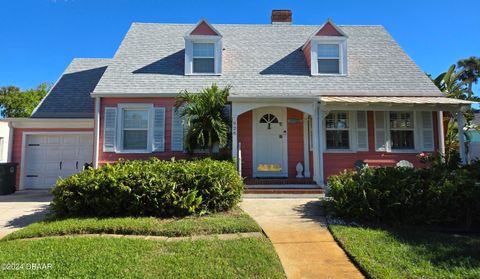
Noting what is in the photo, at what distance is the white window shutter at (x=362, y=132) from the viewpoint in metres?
9.89

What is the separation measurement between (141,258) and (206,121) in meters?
5.56

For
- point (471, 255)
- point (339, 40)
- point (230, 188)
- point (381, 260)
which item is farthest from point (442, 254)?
point (339, 40)

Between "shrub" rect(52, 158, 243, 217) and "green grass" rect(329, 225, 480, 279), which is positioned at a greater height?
"shrub" rect(52, 158, 243, 217)

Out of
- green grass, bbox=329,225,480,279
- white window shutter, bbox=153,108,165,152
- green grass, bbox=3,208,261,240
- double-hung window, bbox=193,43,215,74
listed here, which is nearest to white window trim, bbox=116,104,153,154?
white window shutter, bbox=153,108,165,152

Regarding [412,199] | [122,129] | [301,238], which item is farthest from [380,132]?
[122,129]

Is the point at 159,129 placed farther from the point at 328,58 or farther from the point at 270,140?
the point at 328,58

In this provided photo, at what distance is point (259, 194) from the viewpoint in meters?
8.22

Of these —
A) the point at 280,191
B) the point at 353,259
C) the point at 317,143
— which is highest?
the point at 317,143

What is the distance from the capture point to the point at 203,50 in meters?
10.9

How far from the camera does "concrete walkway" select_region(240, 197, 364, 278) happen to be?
3.59 meters

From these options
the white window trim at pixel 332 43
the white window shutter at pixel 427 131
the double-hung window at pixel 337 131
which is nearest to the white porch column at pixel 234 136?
the double-hung window at pixel 337 131

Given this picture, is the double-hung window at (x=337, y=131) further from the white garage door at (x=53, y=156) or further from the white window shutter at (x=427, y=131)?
the white garage door at (x=53, y=156)

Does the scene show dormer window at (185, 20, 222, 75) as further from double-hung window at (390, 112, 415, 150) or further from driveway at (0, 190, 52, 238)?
double-hung window at (390, 112, 415, 150)

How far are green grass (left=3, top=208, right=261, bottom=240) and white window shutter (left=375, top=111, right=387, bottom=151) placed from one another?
6695mm
